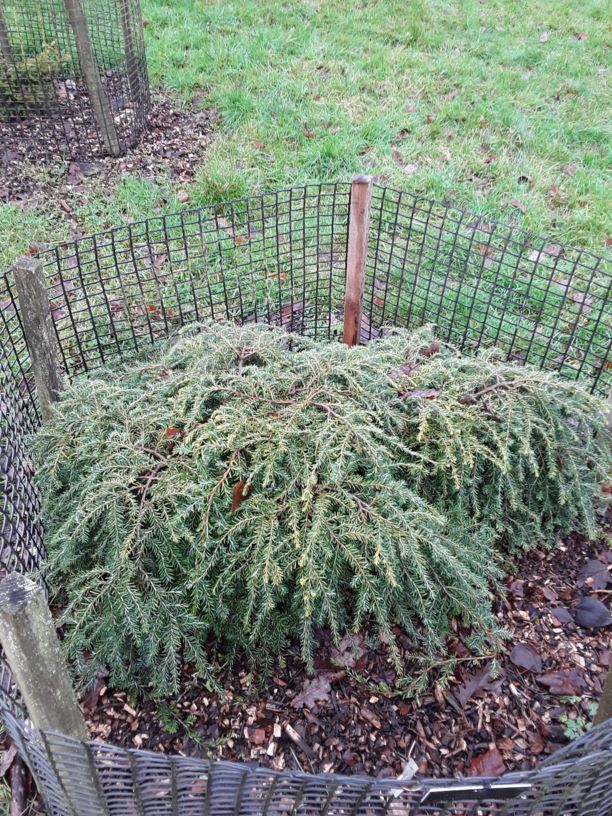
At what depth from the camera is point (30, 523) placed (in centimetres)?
236

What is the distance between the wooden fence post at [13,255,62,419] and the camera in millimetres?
2453

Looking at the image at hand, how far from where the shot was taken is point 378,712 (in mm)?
2086

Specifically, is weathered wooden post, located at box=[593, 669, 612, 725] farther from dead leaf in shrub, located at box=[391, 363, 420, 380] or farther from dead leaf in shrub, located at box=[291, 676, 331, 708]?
dead leaf in shrub, located at box=[391, 363, 420, 380]

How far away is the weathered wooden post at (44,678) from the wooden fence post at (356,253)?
2.40 metres

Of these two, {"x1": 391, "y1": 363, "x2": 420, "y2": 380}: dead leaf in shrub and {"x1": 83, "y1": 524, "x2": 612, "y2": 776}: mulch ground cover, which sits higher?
{"x1": 391, "y1": 363, "x2": 420, "y2": 380}: dead leaf in shrub

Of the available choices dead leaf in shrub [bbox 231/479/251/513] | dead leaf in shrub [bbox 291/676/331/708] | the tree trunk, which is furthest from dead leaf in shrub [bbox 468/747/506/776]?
the tree trunk

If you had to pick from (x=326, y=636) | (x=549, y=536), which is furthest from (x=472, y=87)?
(x=326, y=636)

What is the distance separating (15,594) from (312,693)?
1197mm

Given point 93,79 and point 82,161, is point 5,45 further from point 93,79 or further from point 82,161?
point 82,161

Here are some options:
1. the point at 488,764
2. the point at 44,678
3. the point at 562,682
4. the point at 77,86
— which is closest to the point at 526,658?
the point at 562,682

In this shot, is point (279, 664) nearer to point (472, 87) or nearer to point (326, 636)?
point (326, 636)

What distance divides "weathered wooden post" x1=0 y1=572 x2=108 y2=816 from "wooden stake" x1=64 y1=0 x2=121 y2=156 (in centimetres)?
484

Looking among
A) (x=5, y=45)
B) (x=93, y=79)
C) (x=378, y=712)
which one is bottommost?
(x=378, y=712)

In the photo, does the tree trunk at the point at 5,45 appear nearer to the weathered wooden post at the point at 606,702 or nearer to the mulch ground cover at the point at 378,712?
the mulch ground cover at the point at 378,712
